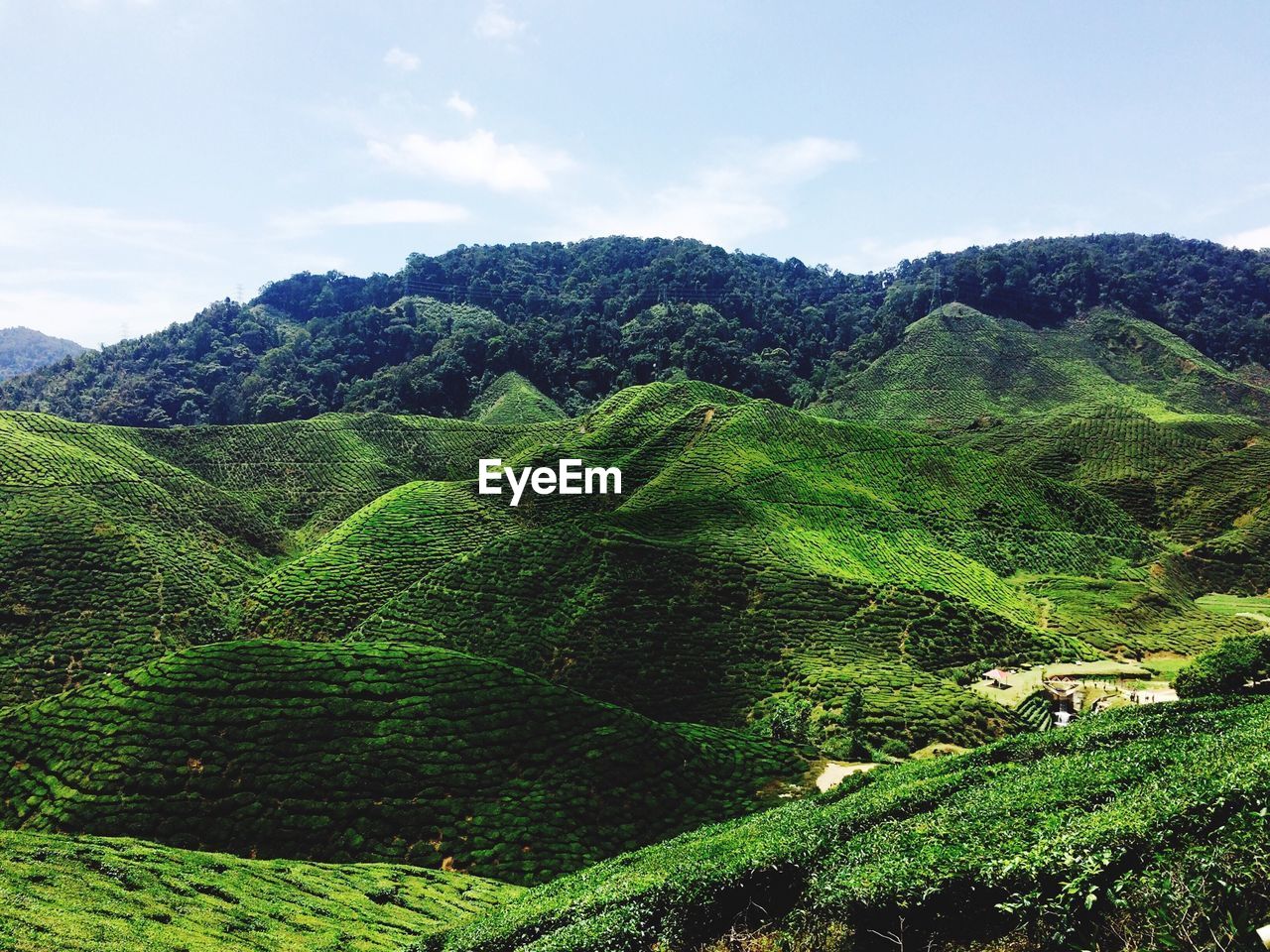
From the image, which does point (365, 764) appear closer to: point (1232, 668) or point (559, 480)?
point (1232, 668)

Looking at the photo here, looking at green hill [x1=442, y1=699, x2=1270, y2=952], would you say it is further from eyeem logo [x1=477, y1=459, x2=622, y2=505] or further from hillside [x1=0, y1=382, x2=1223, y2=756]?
eyeem logo [x1=477, y1=459, x2=622, y2=505]

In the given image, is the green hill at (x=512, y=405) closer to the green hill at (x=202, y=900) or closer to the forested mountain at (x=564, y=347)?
the forested mountain at (x=564, y=347)

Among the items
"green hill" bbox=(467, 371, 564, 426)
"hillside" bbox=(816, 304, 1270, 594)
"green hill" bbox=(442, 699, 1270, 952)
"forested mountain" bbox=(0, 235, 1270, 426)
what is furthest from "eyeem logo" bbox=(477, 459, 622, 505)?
"forested mountain" bbox=(0, 235, 1270, 426)

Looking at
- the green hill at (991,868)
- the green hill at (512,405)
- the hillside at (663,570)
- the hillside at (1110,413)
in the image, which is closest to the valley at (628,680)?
the green hill at (991,868)

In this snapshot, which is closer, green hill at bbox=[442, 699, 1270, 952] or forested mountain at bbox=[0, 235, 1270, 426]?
green hill at bbox=[442, 699, 1270, 952]

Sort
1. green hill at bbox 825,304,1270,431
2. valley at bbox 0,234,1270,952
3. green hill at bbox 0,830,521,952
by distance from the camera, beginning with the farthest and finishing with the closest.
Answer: green hill at bbox 825,304,1270,431 < green hill at bbox 0,830,521,952 < valley at bbox 0,234,1270,952

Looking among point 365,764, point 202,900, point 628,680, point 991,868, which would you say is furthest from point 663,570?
point 991,868
